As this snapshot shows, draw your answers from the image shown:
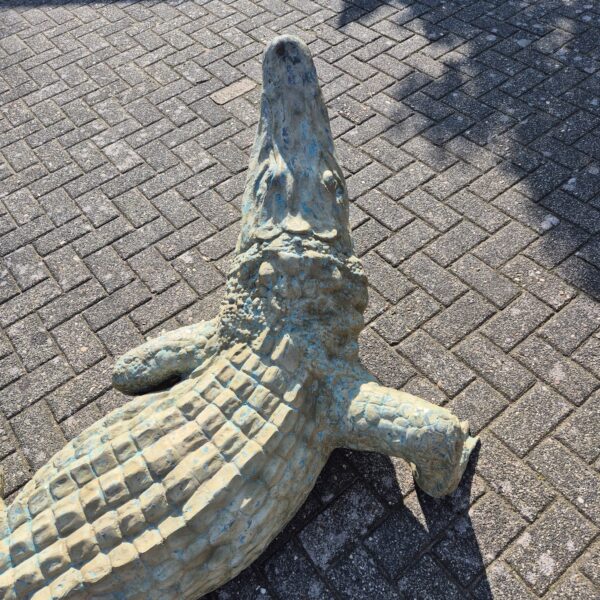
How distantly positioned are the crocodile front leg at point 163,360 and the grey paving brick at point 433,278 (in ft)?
5.17

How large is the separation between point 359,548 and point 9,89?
5.34m

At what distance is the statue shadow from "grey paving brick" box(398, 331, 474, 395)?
0.49 m

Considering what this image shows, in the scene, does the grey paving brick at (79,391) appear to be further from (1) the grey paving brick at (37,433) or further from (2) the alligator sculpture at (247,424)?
(2) the alligator sculpture at (247,424)

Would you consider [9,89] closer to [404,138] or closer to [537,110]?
[404,138]

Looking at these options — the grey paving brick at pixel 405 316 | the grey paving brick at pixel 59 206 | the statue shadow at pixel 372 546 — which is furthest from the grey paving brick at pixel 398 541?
the grey paving brick at pixel 59 206

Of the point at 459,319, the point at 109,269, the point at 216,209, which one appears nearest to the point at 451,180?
the point at 459,319

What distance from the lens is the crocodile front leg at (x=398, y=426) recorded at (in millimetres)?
2684

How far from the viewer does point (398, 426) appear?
2.70 m

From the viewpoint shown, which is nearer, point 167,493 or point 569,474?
point 167,493

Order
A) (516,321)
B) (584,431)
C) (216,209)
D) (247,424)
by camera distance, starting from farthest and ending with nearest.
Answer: (216,209)
(516,321)
(584,431)
(247,424)

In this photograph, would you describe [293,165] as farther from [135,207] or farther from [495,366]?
[135,207]

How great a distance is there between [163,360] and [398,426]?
125 centimetres

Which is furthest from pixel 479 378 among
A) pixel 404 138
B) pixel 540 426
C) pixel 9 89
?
pixel 9 89

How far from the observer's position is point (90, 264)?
427 cm
